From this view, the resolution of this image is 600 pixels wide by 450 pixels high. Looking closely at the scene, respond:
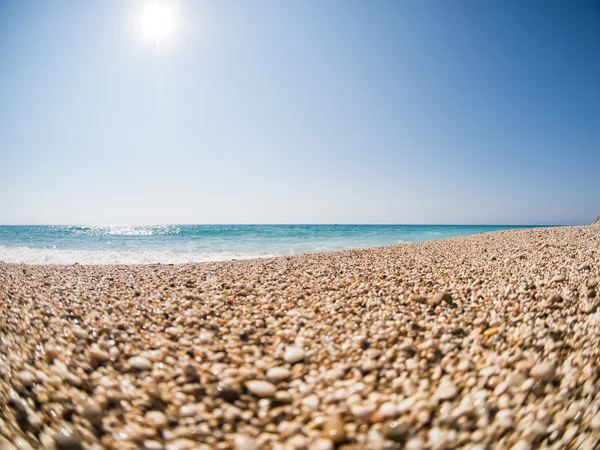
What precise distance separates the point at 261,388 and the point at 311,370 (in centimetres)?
46

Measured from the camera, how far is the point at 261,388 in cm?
202

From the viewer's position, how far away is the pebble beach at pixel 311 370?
5.32ft

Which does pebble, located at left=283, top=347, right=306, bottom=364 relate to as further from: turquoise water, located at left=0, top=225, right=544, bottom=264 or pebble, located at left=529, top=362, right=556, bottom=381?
turquoise water, located at left=0, top=225, right=544, bottom=264

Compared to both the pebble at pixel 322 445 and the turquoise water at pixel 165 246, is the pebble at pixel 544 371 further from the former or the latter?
the turquoise water at pixel 165 246

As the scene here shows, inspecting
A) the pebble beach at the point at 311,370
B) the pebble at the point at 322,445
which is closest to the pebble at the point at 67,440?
the pebble beach at the point at 311,370

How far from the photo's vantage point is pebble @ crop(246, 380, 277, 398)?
1989 millimetres

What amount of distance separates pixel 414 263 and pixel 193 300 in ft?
15.6

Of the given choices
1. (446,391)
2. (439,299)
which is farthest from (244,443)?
(439,299)

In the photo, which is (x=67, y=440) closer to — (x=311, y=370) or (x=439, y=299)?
(x=311, y=370)

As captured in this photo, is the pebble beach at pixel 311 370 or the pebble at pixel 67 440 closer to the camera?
the pebble at pixel 67 440

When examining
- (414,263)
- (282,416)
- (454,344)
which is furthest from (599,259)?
(282,416)

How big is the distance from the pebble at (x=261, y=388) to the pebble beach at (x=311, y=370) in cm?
1

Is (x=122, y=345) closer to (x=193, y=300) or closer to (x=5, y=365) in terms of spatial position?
(x=5, y=365)

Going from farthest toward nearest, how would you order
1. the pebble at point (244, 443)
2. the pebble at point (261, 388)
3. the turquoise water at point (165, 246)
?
the turquoise water at point (165, 246) → the pebble at point (261, 388) → the pebble at point (244, 443)
